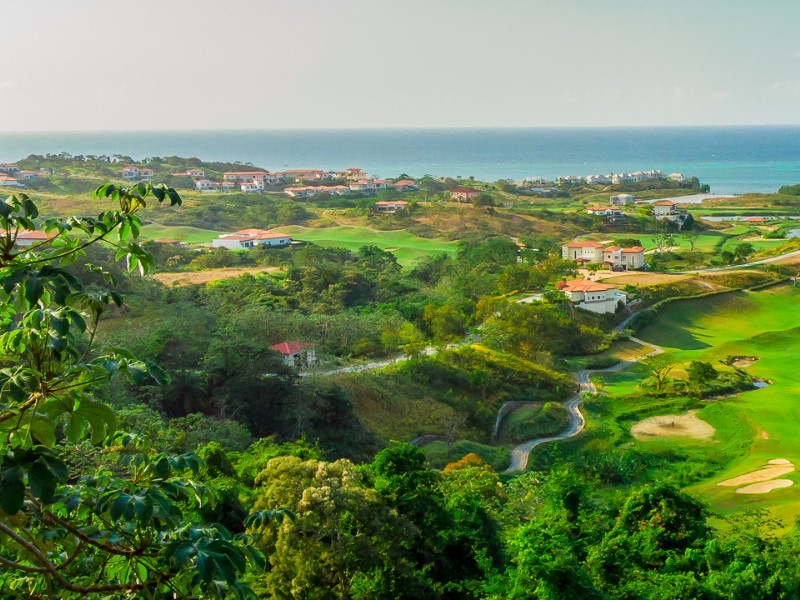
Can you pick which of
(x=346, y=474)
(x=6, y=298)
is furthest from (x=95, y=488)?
(x=346, y=474)

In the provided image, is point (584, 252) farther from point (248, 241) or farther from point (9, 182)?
point (9, 182)

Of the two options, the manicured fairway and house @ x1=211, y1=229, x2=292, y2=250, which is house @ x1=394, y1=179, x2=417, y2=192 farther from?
the manicured fairway

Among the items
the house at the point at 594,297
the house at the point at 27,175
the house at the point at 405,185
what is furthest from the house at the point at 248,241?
the house at the point at 405,185

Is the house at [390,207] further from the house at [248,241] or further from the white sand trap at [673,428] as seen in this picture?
the white sand trap at [673,428]

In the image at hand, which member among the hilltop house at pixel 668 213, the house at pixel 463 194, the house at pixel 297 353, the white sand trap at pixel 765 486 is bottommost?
the white sand trap at pixel 765 486

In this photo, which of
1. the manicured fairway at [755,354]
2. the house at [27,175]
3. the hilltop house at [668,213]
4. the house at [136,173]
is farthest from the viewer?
the house at [136,173]

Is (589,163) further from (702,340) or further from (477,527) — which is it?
(477,527)
